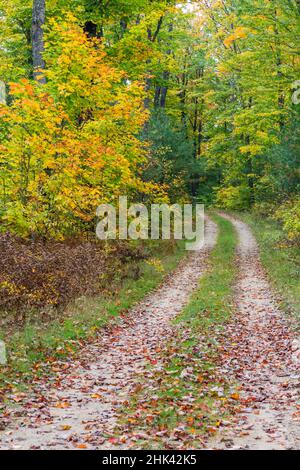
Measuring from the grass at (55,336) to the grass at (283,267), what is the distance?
4.61 meters

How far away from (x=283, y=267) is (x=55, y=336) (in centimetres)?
1228

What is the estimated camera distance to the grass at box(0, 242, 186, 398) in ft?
30.1

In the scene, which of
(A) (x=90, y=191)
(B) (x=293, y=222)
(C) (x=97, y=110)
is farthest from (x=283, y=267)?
(C) (x=97, y=110)

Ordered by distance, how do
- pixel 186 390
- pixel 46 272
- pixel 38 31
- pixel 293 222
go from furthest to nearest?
pixel 293 222 → pixel 38 31 → pixel 46 272 → pixel 186 390

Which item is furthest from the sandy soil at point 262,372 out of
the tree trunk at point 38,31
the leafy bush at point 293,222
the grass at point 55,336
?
the tree trunk at point 38,31

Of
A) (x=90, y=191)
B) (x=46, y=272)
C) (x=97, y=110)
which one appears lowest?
(x=46, y=272)

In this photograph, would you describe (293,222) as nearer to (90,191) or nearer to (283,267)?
(283,267)

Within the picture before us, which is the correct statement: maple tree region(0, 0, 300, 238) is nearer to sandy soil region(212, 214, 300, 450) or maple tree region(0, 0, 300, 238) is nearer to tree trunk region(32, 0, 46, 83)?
tree trunk region(32, 0, 46, 83)

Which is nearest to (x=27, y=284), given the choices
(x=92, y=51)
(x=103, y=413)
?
(x=103, y=413)

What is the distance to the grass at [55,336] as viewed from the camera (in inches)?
361

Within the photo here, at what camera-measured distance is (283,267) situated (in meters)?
21.0

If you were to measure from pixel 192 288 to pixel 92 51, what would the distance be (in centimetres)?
861

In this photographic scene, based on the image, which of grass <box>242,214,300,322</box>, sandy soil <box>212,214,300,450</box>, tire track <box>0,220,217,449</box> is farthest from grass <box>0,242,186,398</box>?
grass <box>242,214,300,322</box>

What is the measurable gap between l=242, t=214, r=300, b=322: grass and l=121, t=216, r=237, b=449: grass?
6.66 feet
